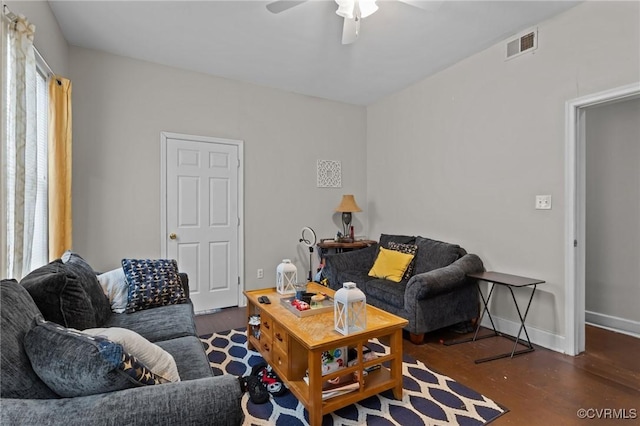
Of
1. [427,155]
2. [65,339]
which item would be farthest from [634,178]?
[65,339]

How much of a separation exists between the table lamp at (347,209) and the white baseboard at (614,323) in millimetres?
2685

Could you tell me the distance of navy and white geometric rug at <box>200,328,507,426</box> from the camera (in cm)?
175

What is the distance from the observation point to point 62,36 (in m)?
2.85

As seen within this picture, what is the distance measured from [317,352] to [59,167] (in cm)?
244

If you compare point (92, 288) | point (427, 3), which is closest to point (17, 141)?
point (92, 288)

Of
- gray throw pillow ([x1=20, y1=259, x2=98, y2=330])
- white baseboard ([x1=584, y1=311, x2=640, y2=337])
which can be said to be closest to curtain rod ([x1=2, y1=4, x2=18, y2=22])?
gray throw pillow ([x1=20, y1=259, x2=98, y2=330])

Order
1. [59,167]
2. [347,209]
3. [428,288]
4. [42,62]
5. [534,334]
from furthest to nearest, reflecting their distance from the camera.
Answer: [347,209], [534,334], [428,288], [59,167], [42,62]

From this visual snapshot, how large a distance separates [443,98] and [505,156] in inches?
40.2

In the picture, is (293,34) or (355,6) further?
(293,34)

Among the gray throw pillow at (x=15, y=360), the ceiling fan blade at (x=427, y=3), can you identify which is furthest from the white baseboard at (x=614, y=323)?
the gray throw pillow at (x=15, y=360)

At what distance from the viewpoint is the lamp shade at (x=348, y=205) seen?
4.32m

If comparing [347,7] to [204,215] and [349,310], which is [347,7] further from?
[204,215]

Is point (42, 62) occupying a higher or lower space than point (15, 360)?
higher

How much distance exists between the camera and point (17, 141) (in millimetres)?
1716
